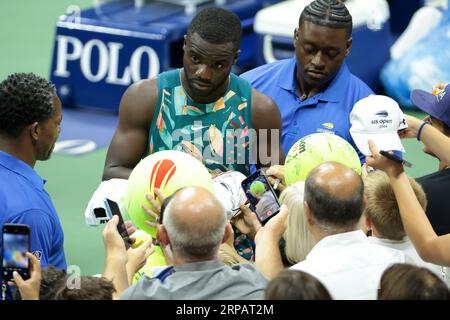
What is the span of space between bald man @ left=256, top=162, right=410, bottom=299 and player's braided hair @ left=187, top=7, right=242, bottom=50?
1.06m

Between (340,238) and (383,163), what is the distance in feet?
1.71

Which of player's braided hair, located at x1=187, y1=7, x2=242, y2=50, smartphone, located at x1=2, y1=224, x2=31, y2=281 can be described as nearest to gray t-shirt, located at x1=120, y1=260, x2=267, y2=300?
smartphone, located at x1=2, y1=224, x2=31, y2=281

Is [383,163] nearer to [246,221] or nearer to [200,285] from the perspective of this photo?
[246,221]

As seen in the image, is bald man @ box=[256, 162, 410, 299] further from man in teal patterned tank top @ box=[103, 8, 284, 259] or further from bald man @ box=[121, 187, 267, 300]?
man in teal patterned tank top @ box=[103, 8, 284, 259]

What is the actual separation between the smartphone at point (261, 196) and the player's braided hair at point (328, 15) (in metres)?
1.35

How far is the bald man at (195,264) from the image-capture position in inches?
132

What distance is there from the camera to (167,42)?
8.65m

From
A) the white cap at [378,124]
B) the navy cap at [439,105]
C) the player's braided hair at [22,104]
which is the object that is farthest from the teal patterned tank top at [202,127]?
the navy cap at [439,105]

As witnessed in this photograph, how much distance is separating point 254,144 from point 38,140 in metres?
1.15

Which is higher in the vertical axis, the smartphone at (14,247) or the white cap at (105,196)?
the smartphone at (14,247)

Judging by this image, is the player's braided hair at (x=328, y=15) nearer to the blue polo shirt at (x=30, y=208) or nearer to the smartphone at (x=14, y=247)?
the blue polo shirt at (x=30, y=208)

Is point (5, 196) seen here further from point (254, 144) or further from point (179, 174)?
point (254, 144)

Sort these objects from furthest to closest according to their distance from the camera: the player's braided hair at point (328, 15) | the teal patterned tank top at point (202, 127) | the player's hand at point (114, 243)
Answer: the player's braided hair at point (328, 15) < the teal patterned tank top at point (202, 127) < the player's hand at point (114, 243)
